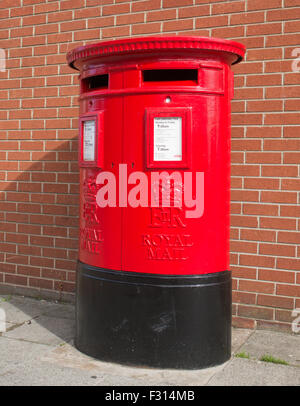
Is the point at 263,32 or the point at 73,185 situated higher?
the point at 263,32

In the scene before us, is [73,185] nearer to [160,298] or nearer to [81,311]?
[81,311]

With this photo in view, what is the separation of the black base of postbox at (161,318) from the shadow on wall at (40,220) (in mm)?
1734

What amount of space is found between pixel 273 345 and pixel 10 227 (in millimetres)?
3114

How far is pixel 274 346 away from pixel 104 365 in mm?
1372

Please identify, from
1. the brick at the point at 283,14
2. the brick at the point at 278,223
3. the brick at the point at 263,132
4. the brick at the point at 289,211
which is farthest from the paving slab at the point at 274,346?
the brick at the point at 283,14

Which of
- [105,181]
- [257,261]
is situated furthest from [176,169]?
[257,261]

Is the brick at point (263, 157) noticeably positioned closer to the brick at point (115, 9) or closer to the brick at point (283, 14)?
the brick at point (283, 14)

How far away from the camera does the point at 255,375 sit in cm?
343

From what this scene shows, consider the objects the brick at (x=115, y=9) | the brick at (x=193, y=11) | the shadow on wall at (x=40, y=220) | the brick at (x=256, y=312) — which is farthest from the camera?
the shadow on wall at (x=40, y=220)

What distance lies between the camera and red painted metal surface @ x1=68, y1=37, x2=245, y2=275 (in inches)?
132

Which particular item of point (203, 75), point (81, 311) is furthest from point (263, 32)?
point (81, 311)

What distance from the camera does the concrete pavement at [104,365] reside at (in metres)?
3.30

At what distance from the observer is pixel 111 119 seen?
3.52 meters

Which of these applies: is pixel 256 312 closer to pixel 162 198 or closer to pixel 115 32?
pixel 162 198
